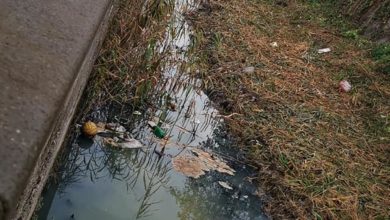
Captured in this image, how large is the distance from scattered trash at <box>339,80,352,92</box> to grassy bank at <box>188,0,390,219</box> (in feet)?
0.15

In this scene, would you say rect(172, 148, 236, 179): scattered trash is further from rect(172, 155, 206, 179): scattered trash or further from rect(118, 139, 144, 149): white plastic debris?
rect(118, 139, 144, 149): white plastic debris

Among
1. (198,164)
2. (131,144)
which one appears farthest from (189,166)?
(131,144)

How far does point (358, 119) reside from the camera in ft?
13.1

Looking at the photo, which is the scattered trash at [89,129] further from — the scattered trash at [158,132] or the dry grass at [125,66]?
the scattered trash at [158,132]

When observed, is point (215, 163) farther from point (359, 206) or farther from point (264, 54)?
point (264, 54)

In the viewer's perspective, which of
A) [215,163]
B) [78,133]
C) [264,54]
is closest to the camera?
[78,133]

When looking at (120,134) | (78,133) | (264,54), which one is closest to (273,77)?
(264,54)

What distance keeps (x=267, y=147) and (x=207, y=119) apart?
1.73 ft

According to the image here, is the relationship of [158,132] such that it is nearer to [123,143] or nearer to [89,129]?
[123,143]

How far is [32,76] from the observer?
148cm

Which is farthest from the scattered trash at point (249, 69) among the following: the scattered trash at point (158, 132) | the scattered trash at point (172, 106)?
the scattered trash at point (158, 132)

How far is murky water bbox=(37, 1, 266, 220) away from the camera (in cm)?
255

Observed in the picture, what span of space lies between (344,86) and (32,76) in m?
3.53

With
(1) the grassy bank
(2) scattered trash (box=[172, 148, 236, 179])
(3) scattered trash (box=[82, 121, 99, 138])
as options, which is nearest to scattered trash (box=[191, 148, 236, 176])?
(2) scattered trash (box=[172, 148, 236, 179])
